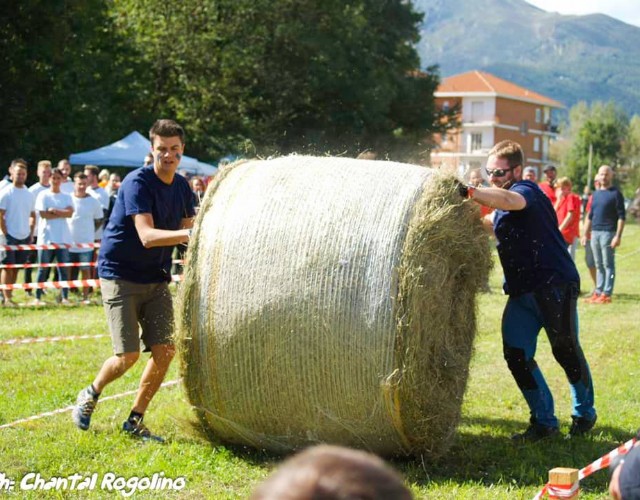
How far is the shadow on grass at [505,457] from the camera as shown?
19.8ft

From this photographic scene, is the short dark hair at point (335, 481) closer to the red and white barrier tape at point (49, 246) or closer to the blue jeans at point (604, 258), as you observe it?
the red and white barrier tape at point (49, 246)

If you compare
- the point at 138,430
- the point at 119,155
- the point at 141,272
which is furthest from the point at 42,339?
the point at 119,155

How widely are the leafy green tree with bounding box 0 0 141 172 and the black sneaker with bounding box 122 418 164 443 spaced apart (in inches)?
Answer: 876

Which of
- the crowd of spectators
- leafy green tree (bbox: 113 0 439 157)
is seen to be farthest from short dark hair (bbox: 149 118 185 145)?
leafy green tree (bbox: 113 0 439 157)

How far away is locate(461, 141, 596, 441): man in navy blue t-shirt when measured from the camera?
22.3 feet

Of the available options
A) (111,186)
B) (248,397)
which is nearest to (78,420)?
(248,397)

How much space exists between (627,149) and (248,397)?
101 metres

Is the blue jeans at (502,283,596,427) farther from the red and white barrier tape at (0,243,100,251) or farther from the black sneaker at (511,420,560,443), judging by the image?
the red and white barrier tape at (0,243,100,251)

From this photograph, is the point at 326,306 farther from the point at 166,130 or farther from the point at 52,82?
the point at 52,82

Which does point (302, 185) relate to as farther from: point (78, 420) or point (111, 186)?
point (111, 186)

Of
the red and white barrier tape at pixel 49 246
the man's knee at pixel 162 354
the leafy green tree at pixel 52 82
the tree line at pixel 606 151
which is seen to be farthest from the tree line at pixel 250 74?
the tree line at pixel 606 151

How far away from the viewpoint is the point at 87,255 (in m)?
15.0

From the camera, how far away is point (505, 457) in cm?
655

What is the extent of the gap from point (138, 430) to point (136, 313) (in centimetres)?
85
